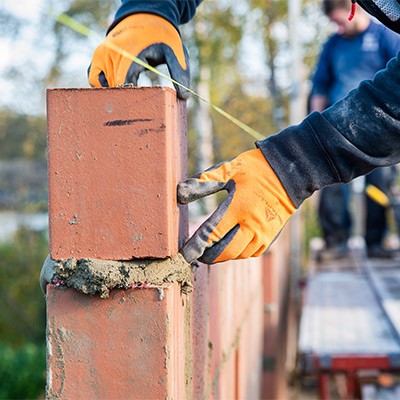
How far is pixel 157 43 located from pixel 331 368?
2187 mm

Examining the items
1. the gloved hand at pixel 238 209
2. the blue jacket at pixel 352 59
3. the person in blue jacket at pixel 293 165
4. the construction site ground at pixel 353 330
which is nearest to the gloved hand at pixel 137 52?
the person in blue jacket at pixel 293 165

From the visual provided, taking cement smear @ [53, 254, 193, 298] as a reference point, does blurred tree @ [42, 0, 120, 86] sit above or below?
above

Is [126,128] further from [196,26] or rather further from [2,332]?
[2,332]

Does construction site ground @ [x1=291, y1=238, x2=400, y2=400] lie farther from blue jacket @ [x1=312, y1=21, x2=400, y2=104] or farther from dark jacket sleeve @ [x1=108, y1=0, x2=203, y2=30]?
dark jacket sleeve @ [x1=108, y1=0, x2=203, y2=30]

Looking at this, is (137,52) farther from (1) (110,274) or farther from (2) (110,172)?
(1) (110,274)

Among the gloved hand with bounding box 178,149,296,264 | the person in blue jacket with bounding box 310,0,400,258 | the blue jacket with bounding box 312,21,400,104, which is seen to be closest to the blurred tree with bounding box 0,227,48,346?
the person in blue jacket with bounding box 310,0,400,258

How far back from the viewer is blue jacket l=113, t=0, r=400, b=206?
1.75 m

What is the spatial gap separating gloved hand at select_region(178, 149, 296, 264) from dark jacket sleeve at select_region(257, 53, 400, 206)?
4 centimetres

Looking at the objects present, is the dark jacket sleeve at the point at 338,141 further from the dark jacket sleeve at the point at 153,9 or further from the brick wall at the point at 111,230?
the dark jacket sleeve at the point at 153,9

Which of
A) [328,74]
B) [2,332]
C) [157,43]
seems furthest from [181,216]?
[2,332]

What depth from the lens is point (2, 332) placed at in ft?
32.9

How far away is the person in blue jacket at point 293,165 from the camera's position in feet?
5.54

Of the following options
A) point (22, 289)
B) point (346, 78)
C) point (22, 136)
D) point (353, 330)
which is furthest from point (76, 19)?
point (353, 330)

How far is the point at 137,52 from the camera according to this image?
1.96 m
